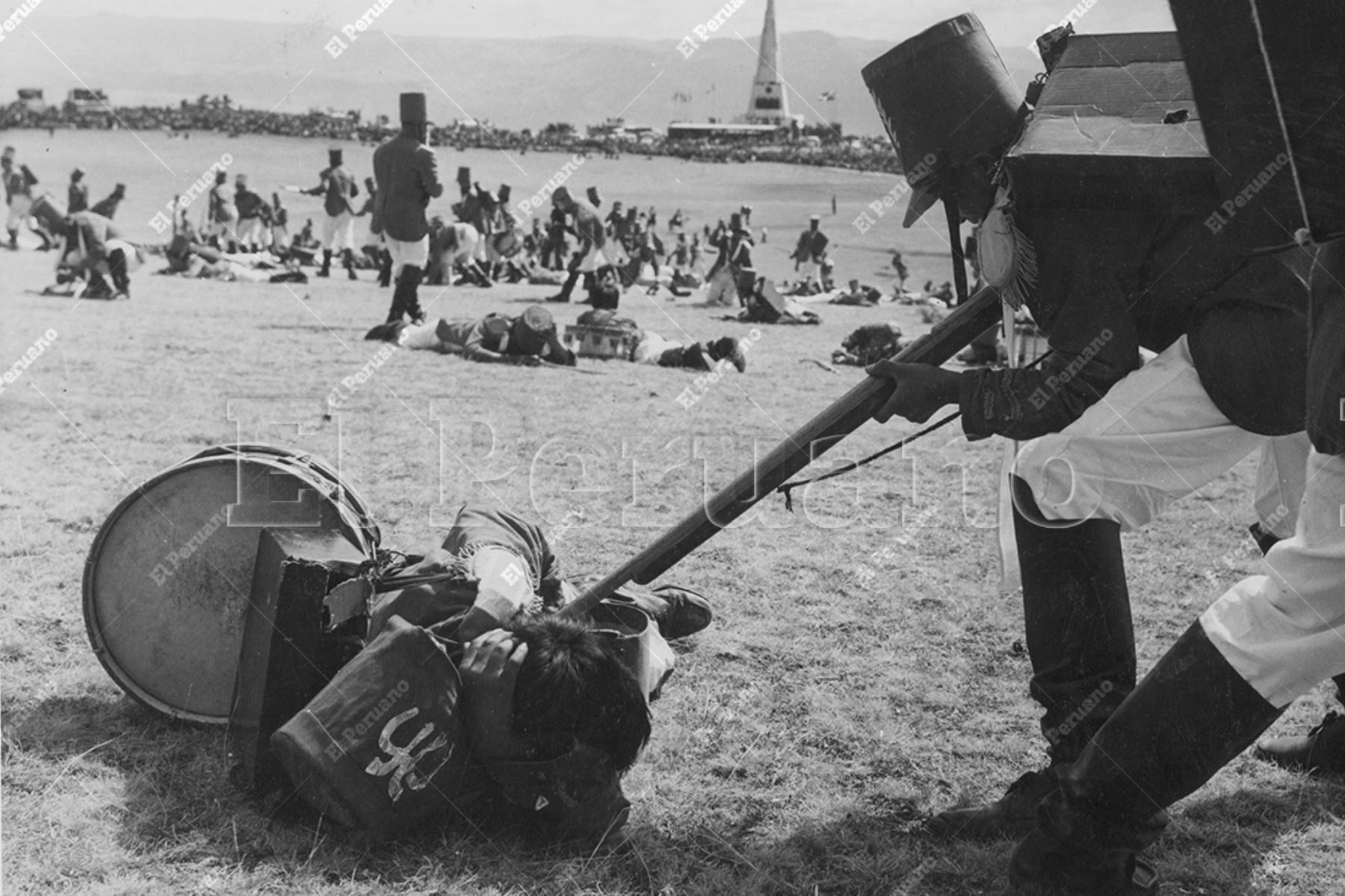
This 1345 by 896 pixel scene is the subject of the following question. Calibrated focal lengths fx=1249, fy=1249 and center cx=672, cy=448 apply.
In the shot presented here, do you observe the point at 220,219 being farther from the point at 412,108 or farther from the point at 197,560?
the point at 197,560

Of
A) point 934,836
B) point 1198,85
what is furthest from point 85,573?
point 1198,85

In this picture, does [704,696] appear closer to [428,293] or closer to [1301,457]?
[1301,457]

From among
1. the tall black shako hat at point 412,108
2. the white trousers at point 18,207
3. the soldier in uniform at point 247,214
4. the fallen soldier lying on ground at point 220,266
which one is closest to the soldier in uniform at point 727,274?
the fallen soldier lying on ground at point 220,266

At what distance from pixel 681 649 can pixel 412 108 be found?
911 cm

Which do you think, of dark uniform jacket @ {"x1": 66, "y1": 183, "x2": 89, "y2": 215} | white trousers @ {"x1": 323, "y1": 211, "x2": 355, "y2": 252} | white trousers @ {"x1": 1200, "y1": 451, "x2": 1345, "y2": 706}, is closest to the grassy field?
white trousers @ {"x1": 1200, "y1": 451, "x2": 1345, "y2": 706}

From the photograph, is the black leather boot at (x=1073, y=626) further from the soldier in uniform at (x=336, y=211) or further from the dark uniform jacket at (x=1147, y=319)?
the soldier in uniform at (x=336, y=211)

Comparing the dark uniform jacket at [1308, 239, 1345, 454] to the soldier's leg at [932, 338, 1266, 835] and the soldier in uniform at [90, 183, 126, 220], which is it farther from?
the soldier in uniform at [90, 183, 126, 220]

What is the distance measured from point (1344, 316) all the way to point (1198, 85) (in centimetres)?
46

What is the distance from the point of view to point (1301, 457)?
123 inches

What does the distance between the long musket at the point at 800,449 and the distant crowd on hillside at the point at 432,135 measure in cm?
5581

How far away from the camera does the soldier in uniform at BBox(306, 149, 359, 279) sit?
66.7 feet

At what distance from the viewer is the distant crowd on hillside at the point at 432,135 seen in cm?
6644

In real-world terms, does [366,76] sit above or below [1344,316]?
above

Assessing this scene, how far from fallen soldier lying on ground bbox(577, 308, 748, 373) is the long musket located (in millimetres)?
7770
